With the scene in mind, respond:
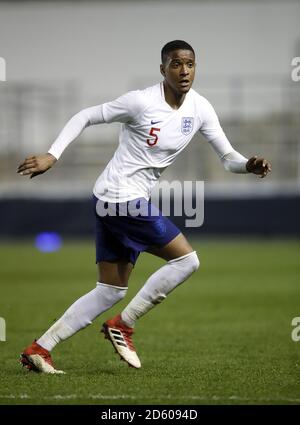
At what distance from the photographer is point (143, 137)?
257 inches

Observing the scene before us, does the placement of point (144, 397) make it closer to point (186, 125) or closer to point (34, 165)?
point (34, 165)

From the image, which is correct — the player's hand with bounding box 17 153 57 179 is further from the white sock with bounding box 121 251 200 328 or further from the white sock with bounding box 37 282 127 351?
the white sock with bounding box 121 251 200 328

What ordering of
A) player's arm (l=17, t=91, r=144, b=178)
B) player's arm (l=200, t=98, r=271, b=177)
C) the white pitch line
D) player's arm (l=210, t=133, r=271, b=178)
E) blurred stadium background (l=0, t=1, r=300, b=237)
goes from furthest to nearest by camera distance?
blurred stadium background (l=0, t=1, r=300, b=237) < player's arm (l=200, t=98, r=271, b=177) < player's arm (l=210, t=133, r=271, b=178) < player's arm (l=17, t=91, r=144, b=178) < the white pitch line

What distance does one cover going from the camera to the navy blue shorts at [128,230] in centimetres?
649

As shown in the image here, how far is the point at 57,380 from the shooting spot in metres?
6.25

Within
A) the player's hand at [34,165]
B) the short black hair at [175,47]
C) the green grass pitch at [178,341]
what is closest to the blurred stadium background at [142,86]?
the green grass pitch at [178,341]

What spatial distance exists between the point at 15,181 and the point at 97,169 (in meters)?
1.97

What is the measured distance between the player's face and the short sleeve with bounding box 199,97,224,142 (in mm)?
314

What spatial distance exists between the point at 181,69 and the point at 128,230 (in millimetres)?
1098

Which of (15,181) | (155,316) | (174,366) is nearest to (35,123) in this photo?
(15,181)

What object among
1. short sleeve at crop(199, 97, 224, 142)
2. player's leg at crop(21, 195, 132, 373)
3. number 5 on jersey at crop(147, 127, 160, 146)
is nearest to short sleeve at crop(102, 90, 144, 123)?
number 5 on jersey at crop(147, 127, 160, 146)

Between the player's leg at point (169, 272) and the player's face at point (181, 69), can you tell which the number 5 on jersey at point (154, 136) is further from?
the player's leg at point (169, 272)

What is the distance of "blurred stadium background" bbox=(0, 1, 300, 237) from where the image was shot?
22.3 meters

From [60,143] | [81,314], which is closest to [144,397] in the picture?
[81,314]
